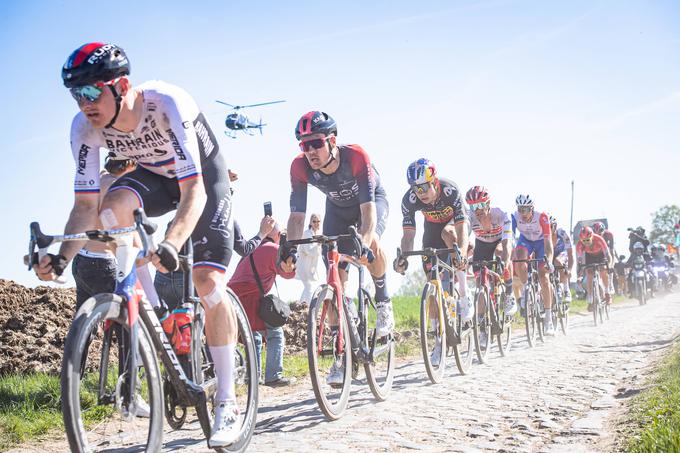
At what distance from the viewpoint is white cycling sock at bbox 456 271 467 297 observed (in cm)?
1019

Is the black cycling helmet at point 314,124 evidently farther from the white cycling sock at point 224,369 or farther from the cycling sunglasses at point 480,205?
the cycling sunglasses at point 480,205

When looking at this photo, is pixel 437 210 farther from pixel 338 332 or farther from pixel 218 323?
pixel 218 323

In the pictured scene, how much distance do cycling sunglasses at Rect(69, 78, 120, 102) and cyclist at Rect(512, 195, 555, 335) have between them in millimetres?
11719

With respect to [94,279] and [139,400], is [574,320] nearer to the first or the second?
[94,279]

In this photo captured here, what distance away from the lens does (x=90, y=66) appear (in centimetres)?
392

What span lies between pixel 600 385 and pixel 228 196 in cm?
509

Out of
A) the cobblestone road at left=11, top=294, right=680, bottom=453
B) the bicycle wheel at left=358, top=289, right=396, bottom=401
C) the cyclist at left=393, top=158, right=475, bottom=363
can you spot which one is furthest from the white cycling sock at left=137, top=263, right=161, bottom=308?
the cyclist at left=393, top=158, right=475, bottom=363

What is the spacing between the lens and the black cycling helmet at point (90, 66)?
392 cm

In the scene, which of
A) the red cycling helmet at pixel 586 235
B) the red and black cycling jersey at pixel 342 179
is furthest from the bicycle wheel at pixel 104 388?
the red cycling helmet at pixel 586 235

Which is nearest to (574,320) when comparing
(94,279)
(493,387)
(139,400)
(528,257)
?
(528,257)

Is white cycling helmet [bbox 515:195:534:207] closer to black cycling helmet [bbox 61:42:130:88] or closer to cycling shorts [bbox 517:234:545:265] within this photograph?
cycling shorts [bbox 517:234:545:265]

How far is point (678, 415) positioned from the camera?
4.62m

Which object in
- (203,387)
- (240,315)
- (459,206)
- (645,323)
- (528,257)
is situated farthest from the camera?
(645,323)

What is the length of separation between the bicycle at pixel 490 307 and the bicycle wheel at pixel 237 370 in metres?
6.27
